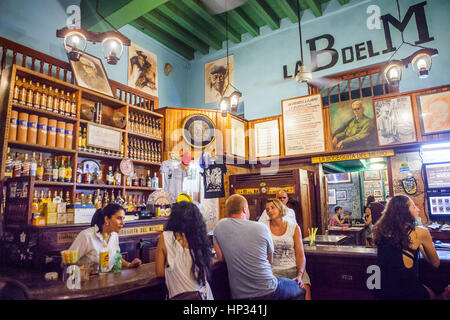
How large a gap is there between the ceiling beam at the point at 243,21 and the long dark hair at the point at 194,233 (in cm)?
618

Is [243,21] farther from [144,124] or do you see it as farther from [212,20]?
[144,124]

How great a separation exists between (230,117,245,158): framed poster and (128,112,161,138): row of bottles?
60.5 inches

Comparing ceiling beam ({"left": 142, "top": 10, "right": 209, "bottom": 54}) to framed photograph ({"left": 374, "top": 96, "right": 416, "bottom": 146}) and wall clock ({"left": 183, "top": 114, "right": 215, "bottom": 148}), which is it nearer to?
wall clock ({"left": 183, "top": 114, "right": 215, "bottom": 148})

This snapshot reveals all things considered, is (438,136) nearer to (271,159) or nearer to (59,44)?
(271,159)

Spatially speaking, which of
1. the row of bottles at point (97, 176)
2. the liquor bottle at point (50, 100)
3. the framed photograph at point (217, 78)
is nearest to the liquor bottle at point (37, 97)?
the liquor bottle at point (50, 100)

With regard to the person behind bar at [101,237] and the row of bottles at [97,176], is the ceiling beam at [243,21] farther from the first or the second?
the person behind bar at [101,237]

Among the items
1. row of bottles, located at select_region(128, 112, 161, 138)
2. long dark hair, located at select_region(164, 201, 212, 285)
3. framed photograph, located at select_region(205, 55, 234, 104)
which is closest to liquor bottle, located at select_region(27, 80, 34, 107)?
row of bottles, located at select_region(128, 112, 161, 138)

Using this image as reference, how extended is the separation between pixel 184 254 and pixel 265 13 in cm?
663

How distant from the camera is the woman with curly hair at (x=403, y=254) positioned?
2383 mm

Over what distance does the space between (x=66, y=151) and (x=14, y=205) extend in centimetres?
106

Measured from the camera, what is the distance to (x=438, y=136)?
5102 mm

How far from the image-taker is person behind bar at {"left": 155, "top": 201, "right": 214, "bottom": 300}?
2.08 metres

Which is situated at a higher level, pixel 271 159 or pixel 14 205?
pixel 271 159
